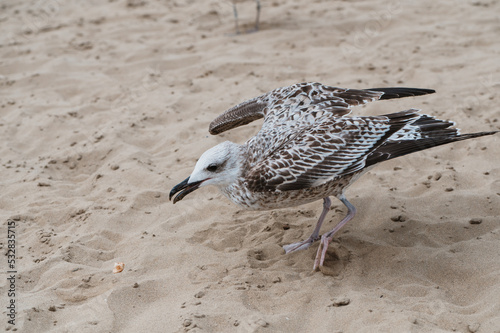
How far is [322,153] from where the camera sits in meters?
4.08

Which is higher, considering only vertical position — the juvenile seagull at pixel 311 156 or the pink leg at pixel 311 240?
the juvenile seagull at pixel 311 156

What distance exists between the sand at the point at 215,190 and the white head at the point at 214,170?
22.0 inches

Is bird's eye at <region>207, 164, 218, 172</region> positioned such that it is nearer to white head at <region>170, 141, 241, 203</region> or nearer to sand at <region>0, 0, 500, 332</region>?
white head at <region>170, 141, 241, 203</region>

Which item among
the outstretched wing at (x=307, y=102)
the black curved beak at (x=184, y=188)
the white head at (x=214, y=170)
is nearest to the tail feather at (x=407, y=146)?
the outstretched wing at (x=307, y=102)

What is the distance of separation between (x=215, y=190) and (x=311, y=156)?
151 centimetres

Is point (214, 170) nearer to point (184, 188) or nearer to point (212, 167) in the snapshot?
point (212, 167)

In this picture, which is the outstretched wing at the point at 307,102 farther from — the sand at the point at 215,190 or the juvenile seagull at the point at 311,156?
the sand at the point at 215,190

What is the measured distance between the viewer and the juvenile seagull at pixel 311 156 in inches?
159

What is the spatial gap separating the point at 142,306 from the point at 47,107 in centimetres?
372

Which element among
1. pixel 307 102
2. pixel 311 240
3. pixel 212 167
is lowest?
pixel 311 240

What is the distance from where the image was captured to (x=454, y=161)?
5332 mm

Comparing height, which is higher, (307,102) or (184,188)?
(307,102)

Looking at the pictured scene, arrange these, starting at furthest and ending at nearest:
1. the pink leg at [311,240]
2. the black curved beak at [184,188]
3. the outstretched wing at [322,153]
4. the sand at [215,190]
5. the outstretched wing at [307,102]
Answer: the outstretched wing at [307,102] < the pink leg at [311,240] < the black curved beak at [184,188] < the outstretched wing at [322,153] < the sand at [215,190]

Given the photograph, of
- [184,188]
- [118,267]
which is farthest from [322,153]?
[118,267]
